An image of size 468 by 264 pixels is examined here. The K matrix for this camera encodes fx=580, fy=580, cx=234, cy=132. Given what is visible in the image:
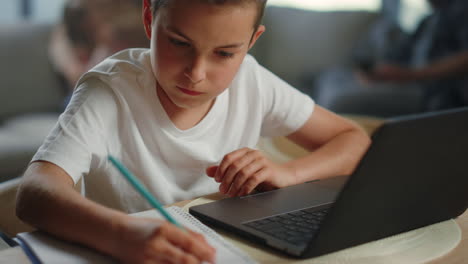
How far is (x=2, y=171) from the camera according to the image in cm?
238

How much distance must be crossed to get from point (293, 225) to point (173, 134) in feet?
1.19

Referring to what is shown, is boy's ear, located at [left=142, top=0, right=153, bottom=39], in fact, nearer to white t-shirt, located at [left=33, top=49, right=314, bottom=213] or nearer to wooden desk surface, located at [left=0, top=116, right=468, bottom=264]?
white t-shirt, located at [left=33, top=49, right=314, bottom=213]

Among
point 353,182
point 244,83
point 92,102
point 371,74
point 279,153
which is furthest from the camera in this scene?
point 371,74

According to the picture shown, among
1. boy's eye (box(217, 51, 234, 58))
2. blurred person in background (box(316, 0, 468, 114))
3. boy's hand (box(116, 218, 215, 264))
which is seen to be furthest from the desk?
blurred person in background (box(316, 0, 468, 114))

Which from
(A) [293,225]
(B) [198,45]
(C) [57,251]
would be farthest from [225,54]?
(C) [57,251]

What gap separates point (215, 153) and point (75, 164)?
1.10 ft

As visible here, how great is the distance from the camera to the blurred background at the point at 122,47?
110 inches

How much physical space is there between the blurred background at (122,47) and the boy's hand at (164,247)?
6.36 ft

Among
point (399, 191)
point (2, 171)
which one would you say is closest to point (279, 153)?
point (399, 191)

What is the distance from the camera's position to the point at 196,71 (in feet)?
2.77

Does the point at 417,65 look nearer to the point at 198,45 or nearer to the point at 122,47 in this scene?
the point at 122,47

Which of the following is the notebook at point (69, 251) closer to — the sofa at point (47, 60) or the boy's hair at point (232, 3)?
the boy's hair at point (232, 3)

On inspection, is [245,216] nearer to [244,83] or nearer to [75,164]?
[75,164]

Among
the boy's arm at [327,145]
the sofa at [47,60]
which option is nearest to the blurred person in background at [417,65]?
the sofa at [47,60]
